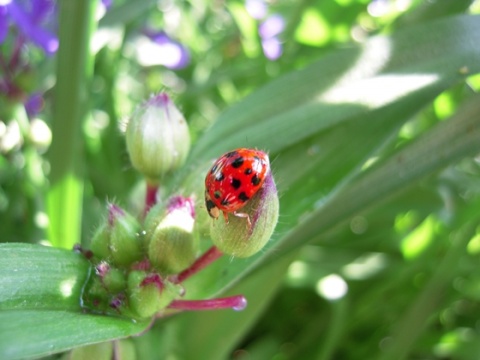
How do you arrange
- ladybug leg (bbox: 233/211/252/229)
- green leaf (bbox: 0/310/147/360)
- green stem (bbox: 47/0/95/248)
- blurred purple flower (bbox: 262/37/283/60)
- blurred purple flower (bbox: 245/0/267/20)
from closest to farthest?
green leaf (bbox: 0/310/147/360) → ladybug leg (bbox: 233/211/252/229) → green stem (bbox: 47/0/95/248) → blurred purple flower (bbox: 262/37/283/60) → blurred purple flower (bbox: 245/0/267/20)

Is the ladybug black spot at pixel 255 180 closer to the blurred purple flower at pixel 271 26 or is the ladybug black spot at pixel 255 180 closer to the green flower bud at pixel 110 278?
the green flower bud at pixel 110 278

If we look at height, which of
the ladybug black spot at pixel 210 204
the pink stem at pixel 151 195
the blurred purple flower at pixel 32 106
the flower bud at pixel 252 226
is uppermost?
the blurred purple flower at pixel 32 106

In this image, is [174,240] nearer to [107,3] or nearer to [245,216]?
[245,216]

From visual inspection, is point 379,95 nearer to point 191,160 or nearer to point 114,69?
point 191,160

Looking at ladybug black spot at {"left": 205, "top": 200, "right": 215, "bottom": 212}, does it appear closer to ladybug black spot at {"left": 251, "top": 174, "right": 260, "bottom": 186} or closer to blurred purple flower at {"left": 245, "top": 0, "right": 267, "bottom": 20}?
ladybug black spot at {"left": 251, "top": 174, "right": 260, "bottom": 186}

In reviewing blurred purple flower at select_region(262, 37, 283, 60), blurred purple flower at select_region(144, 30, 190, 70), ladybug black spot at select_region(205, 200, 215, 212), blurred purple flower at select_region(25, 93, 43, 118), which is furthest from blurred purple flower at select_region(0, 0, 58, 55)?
ladybug black spot at select_region(205, 200, 215, 212)

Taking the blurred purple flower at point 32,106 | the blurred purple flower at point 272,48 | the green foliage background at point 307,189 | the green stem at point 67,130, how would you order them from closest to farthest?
the green foliage background at point 307,189 → the green stem at point 67,130 → the blurred purple flower at point 32,106 → the blurred purple flower at point 272,48

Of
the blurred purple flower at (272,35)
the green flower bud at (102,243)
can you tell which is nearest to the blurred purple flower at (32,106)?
the blurred purple flower at (272,35)

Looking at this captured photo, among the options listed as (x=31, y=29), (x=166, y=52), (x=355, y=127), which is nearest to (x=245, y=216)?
(x=355, y=127)

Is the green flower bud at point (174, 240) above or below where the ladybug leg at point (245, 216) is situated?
above

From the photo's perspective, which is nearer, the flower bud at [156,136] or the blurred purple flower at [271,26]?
the flower bud at [156,136]
